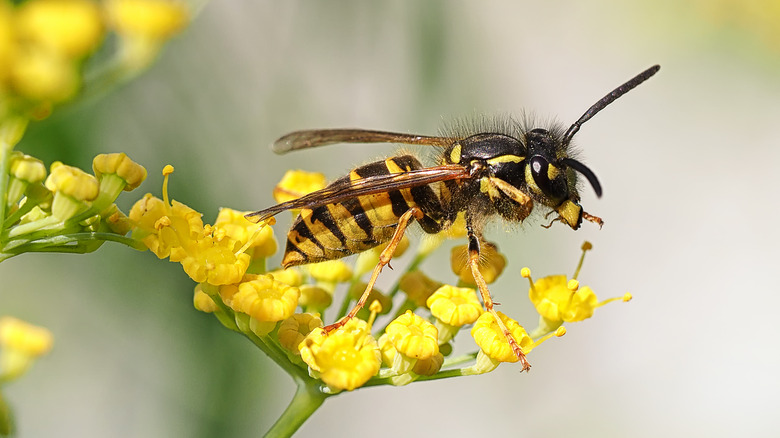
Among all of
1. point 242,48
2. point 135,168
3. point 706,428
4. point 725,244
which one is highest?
point 242,48

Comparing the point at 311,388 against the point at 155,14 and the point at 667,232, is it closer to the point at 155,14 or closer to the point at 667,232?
the point at 155,14

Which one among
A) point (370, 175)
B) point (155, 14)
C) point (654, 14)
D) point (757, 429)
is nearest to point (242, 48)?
point (370, 175)

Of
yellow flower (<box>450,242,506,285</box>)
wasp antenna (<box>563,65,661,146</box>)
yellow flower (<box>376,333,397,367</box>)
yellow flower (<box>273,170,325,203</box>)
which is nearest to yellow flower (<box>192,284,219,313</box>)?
yellow flower (<box>376,333,397,367</box>)

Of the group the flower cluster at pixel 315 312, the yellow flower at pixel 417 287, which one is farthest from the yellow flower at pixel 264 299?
the yellow flower at pixel 417 287

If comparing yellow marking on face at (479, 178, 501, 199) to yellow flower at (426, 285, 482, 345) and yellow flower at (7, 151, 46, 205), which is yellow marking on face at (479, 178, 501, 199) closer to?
yellow flower at (426, 285, 482, 345)

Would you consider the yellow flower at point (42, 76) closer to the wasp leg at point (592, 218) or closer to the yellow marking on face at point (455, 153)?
the yellow marking on face at point (455, 153)

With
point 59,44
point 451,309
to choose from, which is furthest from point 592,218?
point 59,44

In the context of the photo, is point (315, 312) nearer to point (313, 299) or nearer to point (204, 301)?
point (313, 299)
